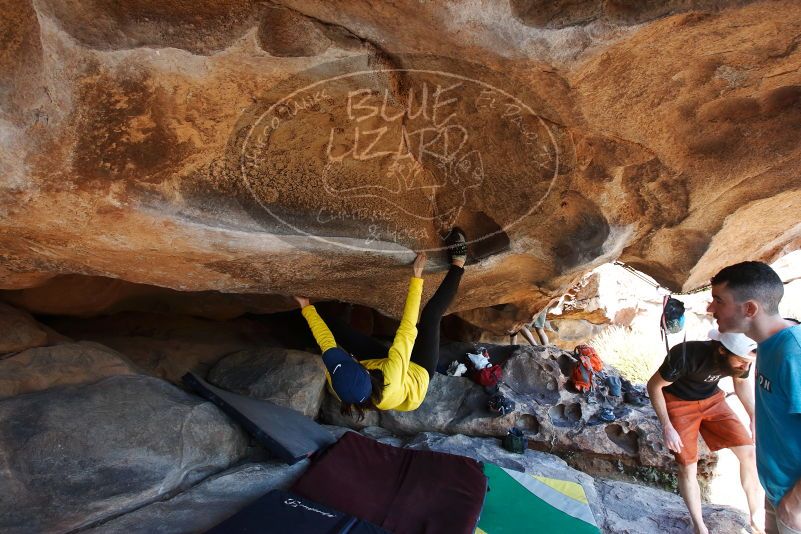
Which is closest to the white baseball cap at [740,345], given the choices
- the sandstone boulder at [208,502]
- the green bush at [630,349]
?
the sandstone boulder at [208,502]

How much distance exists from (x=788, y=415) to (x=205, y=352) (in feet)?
13.1

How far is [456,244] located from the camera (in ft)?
10.6

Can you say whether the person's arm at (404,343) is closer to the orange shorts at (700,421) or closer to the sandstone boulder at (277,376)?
the sandstone boulder at (277,376)

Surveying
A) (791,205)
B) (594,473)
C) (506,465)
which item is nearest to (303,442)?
(506,465)

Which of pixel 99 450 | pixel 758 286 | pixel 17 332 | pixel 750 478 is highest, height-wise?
pixel 758 286

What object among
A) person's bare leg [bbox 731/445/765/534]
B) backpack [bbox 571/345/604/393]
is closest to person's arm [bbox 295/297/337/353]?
person's bare leg [bbox 731/445/765/534]

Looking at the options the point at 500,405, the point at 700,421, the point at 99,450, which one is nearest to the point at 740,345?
the point at 700,421

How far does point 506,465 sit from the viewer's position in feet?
→ 12.4

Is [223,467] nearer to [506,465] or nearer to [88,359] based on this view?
[88,359]

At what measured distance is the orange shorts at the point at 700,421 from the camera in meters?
3.03

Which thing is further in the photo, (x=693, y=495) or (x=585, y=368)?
(x=585, y=368)

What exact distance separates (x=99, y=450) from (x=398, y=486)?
1.66 m

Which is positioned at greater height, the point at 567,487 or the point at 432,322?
the point at 432,322

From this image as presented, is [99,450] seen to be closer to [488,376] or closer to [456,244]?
[456,244]
